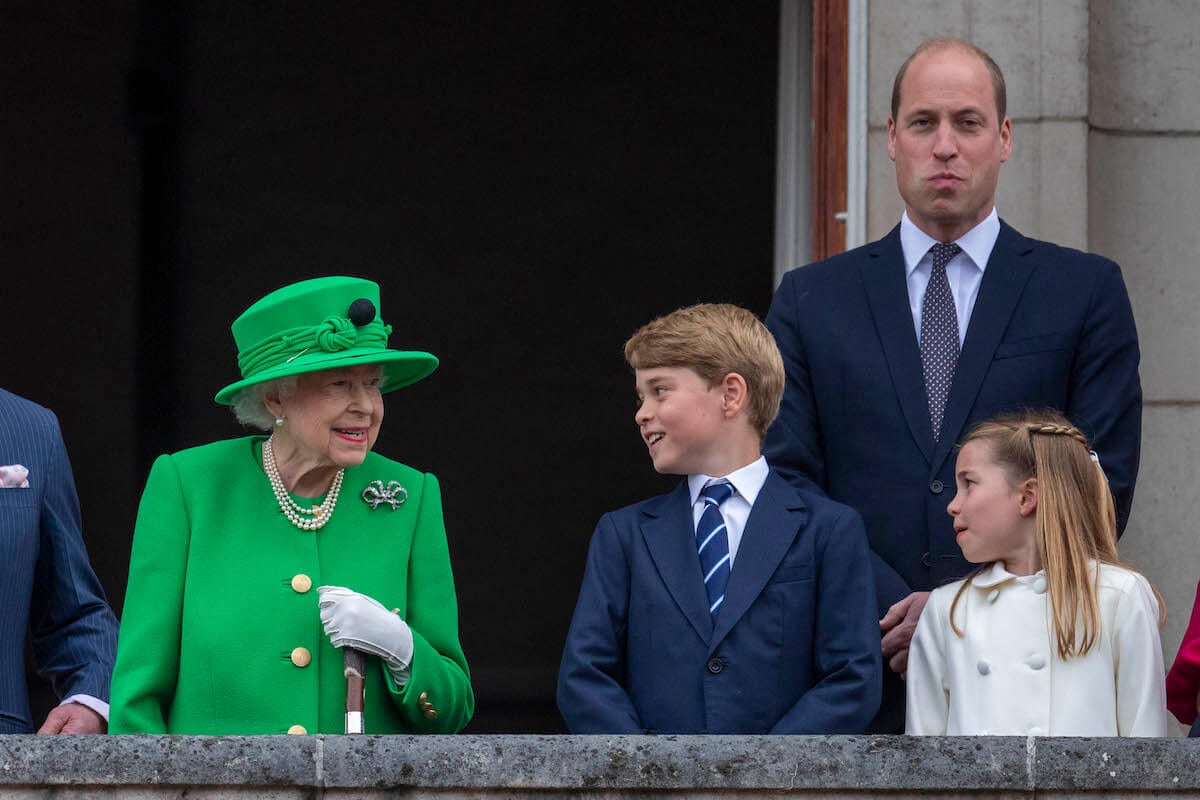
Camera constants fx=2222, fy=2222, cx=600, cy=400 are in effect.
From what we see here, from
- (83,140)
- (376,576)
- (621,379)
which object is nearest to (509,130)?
(621,379)

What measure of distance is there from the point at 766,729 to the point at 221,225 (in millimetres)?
8416

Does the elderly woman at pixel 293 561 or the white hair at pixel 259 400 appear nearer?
the elderly woman at pixel 293 561

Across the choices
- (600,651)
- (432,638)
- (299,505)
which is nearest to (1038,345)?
(600,651)

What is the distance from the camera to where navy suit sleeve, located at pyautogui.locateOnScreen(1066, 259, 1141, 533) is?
425cm

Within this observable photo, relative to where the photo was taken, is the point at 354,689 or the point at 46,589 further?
the point at 46,589

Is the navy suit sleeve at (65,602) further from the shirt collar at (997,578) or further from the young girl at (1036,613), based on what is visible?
the shirt collar at (997,578)

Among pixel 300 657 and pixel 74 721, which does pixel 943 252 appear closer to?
pixel 300 657

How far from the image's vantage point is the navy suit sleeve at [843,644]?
12.5ft

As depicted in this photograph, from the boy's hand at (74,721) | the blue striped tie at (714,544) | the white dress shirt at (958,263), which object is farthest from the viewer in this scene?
the white dress shirt at (958,263)

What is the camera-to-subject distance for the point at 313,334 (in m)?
3.79

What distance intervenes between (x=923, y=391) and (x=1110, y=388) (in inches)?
14.1

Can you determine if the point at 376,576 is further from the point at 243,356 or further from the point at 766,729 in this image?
Result: the point at 766,729

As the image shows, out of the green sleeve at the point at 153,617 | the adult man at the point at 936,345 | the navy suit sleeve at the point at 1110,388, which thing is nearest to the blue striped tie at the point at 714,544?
the adult man at the point at 936,345

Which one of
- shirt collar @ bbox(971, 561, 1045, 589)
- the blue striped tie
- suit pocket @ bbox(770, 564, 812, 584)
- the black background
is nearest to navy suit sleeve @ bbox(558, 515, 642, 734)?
the blue striped tie
